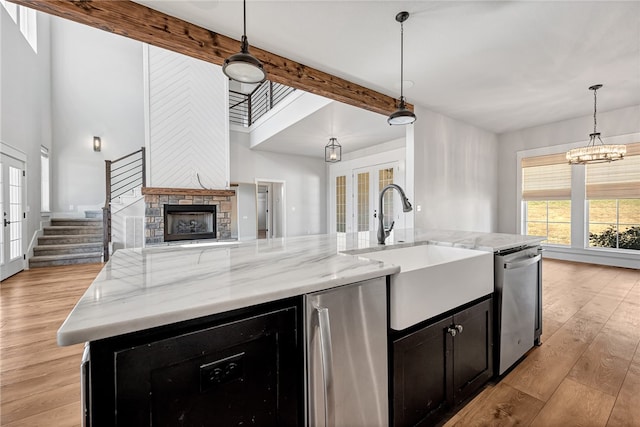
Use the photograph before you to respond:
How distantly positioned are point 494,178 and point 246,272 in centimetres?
672

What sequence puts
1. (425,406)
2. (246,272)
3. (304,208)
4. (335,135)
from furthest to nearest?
(304,208) < (335,135) < (425,406) < (246,272)

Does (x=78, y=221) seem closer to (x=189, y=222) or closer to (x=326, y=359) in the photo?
(x=189, y=222)

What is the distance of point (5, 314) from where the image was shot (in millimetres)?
2846

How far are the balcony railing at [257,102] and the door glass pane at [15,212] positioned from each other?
4.26m

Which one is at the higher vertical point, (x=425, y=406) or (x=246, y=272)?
(x=246, y=272)

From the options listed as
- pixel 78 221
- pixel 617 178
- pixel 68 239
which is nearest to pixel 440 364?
pixel 617 178

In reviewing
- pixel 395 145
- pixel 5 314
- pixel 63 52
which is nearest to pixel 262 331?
pixel 5 314

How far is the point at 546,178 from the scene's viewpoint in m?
5.76

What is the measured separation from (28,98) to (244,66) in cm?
605

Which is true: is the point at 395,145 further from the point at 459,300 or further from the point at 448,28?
the point at 459,300

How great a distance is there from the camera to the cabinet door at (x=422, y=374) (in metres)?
1.21

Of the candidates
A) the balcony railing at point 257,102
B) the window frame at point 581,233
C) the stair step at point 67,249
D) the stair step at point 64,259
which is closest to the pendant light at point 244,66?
the balcony railing at point 257,102

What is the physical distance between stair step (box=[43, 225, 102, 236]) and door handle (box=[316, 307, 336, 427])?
7.02m

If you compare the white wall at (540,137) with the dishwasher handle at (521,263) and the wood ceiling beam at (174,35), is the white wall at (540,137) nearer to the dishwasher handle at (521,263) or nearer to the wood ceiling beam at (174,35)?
the wood ceiling beam at (174,35)
